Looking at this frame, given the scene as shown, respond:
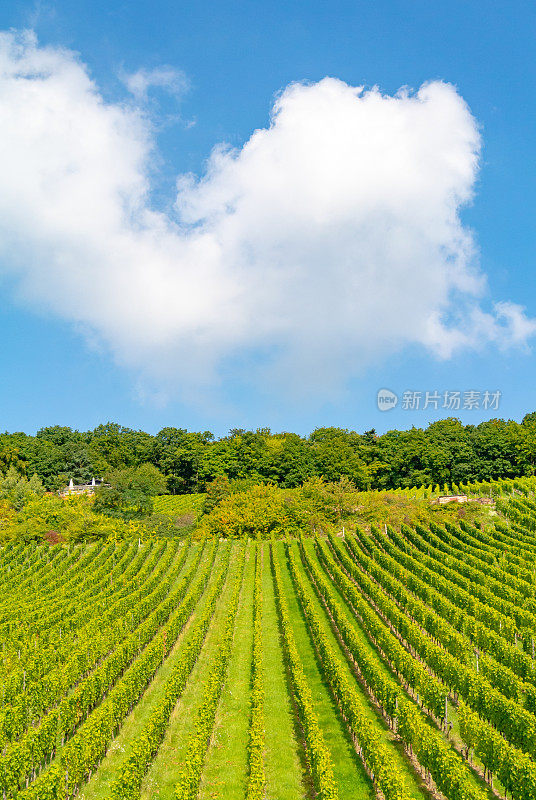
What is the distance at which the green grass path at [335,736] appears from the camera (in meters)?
15.5

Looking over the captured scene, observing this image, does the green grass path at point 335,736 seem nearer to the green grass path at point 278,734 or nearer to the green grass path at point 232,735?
the green grass path at point 278,734

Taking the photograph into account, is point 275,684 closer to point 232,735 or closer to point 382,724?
point 232,735

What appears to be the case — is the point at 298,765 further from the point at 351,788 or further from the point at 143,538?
the point at 143,538

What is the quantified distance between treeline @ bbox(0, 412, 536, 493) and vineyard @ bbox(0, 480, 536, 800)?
46.0 m

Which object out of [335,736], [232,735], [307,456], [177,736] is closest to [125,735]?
[177,736]

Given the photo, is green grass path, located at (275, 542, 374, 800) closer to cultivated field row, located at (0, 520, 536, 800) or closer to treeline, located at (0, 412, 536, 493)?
cultivated field row, located at (0, 520, 536, 800)

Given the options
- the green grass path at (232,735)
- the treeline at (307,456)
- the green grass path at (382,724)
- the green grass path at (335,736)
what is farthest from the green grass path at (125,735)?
the treeline at (307,456)

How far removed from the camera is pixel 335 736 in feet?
60.6

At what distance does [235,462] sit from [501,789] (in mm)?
78187

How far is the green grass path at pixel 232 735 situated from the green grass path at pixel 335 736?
9.71 ft

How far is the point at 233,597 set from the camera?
3391 cm

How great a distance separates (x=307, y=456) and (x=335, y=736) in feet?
236

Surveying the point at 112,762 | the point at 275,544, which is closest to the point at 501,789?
the point at 112,762

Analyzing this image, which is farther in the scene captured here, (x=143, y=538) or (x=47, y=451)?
(x=47, y=451)
